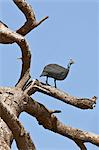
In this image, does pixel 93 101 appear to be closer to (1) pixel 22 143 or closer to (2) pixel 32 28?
(2) pixel 32 28

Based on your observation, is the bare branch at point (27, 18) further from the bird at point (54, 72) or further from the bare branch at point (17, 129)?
the bare branch at point (17, 129)

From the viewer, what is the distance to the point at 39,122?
5.24m

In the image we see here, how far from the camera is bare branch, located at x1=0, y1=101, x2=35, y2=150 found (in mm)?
3284

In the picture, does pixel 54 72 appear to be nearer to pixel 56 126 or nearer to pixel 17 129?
pixel 56 126

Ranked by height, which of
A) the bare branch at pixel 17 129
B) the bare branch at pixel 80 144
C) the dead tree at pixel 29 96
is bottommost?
the bare branch at pixel 80 144

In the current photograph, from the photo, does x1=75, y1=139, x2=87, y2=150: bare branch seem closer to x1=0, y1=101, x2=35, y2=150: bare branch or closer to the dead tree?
the dead tree

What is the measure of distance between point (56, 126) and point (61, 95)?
38 centimetres

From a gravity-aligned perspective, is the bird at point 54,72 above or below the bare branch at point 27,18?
below

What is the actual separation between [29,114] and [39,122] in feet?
0.60

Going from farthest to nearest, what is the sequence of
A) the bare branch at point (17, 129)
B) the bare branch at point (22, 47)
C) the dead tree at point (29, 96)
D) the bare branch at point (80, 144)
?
the bare branch at point (80, 144) → the dead tree at point (29, 96) → the bare branch at point (22, 47) → the bare branch at point (17, 129)

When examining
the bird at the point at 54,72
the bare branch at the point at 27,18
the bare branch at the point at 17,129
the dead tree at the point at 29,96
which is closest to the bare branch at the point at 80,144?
the dead tree at the point at 29,96

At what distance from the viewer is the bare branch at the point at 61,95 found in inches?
201

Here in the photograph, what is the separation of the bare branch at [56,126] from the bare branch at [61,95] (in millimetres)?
187

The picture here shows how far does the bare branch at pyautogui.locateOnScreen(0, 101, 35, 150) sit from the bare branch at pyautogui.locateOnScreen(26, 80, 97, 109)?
146 centimetres
